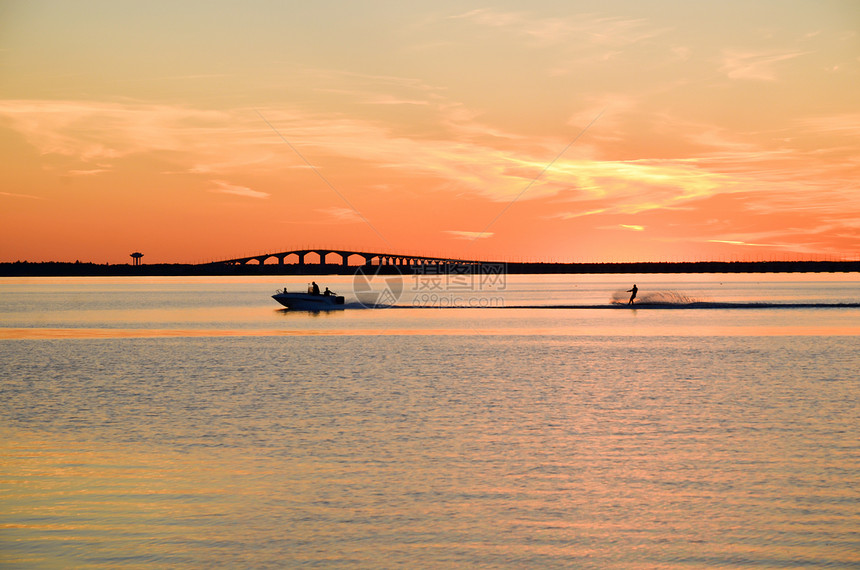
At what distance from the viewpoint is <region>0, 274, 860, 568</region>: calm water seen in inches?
Result: 499

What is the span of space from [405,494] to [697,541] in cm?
581

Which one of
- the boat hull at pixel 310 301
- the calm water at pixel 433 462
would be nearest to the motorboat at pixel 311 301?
the boat hull at pixel 310 301

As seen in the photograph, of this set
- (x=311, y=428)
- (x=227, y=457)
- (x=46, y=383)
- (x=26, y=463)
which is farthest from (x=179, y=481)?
(x=46, y=383)

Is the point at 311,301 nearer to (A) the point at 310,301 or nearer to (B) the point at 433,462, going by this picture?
(A) the point at 310,301

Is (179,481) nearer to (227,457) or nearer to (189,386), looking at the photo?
(227,457)

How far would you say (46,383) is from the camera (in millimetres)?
33781

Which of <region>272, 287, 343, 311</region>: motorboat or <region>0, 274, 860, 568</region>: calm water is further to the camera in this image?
<region>272, 287, 343, 311</region>: motorboat

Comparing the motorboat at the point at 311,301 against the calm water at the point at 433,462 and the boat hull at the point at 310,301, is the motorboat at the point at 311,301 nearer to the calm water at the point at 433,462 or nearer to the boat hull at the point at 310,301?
the boat hull at the point at 310,301

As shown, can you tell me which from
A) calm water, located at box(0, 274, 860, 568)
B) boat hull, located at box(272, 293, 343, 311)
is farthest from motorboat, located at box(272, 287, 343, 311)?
calm water, located at box(0, 274, 860, 568)

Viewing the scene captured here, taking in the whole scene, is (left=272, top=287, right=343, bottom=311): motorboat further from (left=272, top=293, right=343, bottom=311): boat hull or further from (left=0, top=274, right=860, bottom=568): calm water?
(left=0, top=274, right=860, bottom=568): calm water

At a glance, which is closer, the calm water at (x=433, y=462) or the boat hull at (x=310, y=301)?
the calm water at (x=433, y=462)

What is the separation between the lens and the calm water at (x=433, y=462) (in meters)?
12.7

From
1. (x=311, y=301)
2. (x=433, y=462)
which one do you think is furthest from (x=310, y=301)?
(x=433, y=462)

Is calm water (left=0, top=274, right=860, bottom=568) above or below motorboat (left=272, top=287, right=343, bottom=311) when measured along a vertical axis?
below
